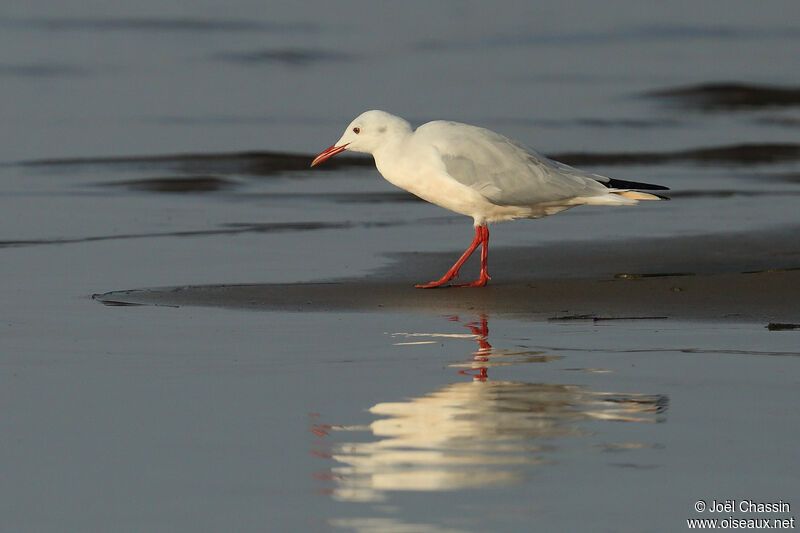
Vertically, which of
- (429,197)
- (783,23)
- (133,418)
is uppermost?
(783,23)

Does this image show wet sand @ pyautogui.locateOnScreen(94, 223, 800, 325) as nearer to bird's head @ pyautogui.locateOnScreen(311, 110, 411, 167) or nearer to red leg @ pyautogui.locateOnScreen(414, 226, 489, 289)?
red leg @ pyautogui.locateOnScreen(414, 226, 489, 289)

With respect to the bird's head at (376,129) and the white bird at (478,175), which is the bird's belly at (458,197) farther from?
the bird's head at (376,129)

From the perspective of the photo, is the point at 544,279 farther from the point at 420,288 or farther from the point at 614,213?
the point at 614,213

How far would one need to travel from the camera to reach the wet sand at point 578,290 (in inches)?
369

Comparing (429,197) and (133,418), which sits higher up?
(429,197)

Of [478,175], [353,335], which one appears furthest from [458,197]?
[353,335]

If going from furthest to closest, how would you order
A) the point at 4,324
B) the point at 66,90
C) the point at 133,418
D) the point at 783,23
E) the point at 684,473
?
the point at 783,23 → the point at 66,90 → the point at 4,324 → the point at 133,418 → the point at 684,473

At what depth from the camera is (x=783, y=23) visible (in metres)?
39.5

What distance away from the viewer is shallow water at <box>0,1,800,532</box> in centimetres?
553

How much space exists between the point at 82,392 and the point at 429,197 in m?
4.45

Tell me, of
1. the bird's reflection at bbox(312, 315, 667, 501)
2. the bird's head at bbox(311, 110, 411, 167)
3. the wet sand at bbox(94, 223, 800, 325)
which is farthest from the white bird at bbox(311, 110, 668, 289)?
the bird's reflection at bbox(312, 315, 667, 501)

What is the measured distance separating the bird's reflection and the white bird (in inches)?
137

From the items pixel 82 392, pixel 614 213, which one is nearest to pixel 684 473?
pixel 82 392

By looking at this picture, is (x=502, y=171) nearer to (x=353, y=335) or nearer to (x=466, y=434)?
(x=353, y=335)
